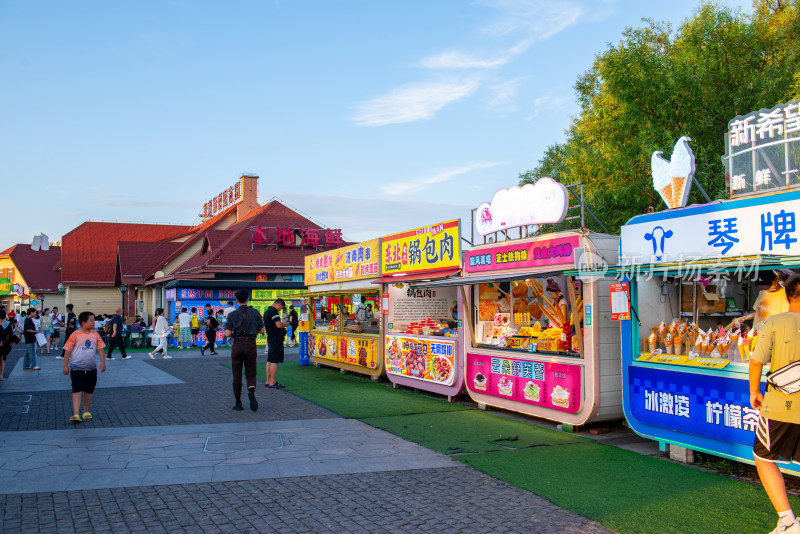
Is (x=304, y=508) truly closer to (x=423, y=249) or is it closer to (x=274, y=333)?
(x=274, y=333)

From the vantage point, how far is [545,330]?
945 centimetres

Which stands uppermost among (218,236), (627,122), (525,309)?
(627,122)

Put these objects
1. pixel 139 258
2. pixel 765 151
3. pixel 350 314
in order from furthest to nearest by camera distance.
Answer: pixel 139 258 → pixel 350 314 → pixel 765 151

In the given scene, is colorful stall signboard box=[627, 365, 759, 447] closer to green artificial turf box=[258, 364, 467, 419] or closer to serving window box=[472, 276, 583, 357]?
serving window box=[472, 276, 583, 357]

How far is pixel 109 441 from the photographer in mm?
7527

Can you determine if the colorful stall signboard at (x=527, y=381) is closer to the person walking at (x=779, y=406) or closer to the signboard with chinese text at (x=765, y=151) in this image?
the signboard with chinese text at (x=765, y=151)

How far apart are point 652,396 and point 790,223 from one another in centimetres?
238

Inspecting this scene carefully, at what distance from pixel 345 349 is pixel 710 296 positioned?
31.2 ft

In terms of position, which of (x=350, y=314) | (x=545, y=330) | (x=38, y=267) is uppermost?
(x=38, y=267)

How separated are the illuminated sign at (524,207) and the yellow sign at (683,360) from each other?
2412 millimetres

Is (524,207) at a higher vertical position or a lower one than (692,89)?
lower

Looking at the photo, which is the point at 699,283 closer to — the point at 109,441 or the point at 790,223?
the point at 790,223

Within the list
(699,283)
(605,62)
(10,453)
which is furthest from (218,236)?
(699,283)

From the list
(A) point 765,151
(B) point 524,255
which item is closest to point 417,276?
(B) point 524,255
